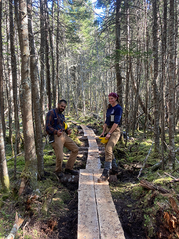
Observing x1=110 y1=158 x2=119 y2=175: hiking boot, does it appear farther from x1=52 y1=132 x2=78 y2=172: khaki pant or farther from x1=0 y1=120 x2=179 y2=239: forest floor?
x1=52 y1=132 x2=78 y2=172: khaki pant

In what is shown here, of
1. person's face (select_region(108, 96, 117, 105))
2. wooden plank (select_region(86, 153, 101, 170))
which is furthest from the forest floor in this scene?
person's face (select_region(108, 96, 117, 105))

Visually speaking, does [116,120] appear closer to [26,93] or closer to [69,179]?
[69,179]

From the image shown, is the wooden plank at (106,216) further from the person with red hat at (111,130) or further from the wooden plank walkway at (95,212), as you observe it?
the person with red hat at (111,130)

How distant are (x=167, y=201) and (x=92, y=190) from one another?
175cm

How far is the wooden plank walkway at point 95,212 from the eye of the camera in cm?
279

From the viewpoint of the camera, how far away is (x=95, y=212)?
3340 mm

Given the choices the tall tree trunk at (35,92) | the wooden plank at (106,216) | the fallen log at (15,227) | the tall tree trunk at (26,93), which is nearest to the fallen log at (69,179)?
the tall tree trunk at (35,92)

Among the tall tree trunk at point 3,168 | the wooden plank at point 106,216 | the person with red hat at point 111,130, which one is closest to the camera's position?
the wooden plank at point 106,216

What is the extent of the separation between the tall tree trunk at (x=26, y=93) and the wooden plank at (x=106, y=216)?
1.52 metres

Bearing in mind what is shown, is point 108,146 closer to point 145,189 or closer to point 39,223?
point 145,189

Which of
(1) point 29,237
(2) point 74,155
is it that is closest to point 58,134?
(2) point 74,155

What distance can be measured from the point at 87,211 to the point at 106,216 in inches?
15.3

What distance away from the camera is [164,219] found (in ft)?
8.98

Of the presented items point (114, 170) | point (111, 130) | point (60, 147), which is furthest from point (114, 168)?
point (60, 147)
